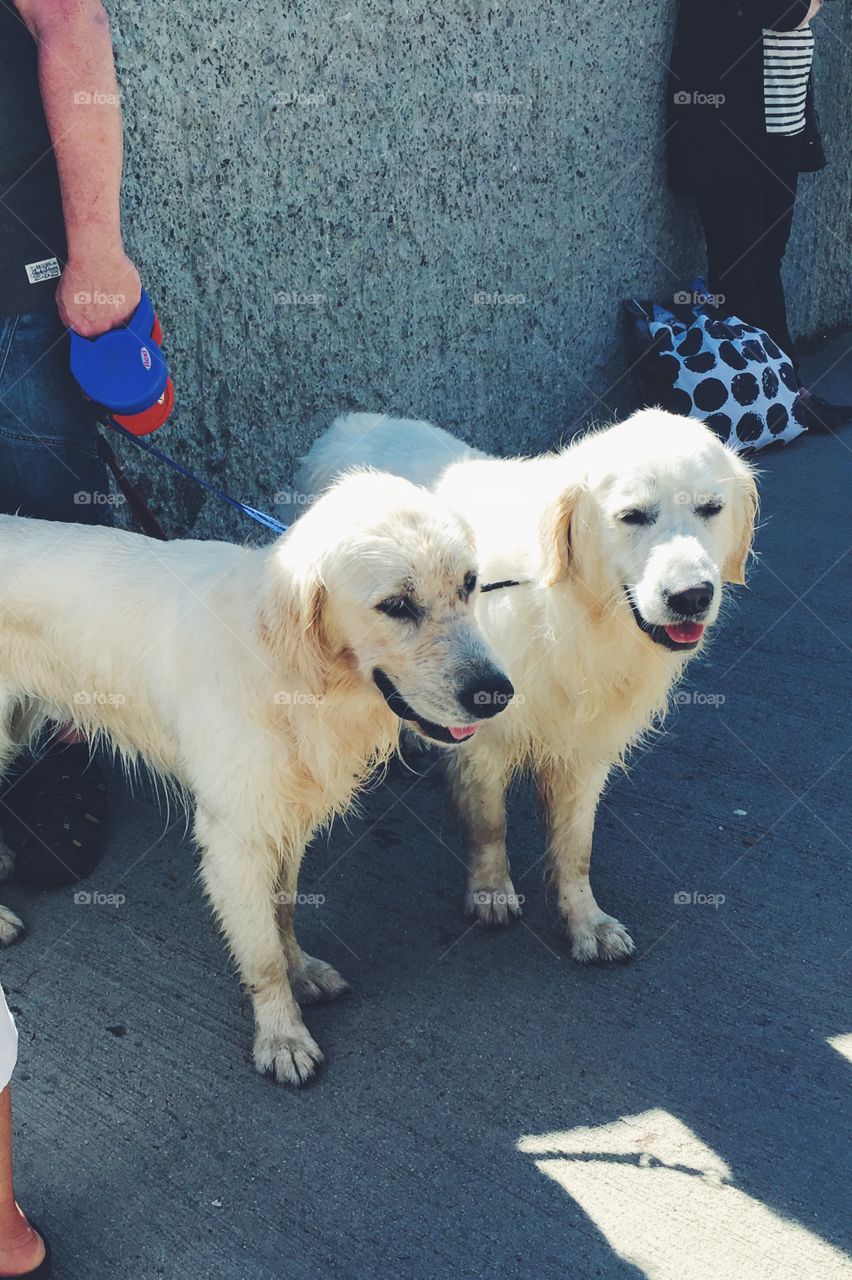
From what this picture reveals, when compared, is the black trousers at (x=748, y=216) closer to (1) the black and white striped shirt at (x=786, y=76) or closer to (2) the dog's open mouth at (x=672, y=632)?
(1) the black and white striped shirt at (x=786, y=76)

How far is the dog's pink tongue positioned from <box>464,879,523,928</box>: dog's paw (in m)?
0.93

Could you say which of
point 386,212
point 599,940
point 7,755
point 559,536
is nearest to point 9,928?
point 7,755

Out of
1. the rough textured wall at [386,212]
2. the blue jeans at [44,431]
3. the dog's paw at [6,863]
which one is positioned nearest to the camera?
the blue jeans at [44,431]

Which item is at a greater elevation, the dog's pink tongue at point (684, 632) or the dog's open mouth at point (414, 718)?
the dog's open mouth at point (414, 718)

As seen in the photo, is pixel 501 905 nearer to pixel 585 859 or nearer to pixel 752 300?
pixel 585 859

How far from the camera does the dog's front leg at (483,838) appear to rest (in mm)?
3193

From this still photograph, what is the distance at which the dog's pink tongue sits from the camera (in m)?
2.74

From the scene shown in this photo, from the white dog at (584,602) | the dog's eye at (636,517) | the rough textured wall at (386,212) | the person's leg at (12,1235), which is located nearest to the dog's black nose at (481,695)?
the white dog at (584,602)

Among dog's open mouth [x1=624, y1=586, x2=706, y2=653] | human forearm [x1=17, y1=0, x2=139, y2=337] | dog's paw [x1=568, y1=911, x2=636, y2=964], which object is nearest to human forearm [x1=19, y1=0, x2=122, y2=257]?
human forearm [x1=17, y1=0, x2=139, y2=337]

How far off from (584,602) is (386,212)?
2.77 metres

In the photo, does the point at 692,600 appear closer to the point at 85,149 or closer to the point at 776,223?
the point at 85,149

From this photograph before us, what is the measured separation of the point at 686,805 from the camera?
377cm

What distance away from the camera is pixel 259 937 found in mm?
2773

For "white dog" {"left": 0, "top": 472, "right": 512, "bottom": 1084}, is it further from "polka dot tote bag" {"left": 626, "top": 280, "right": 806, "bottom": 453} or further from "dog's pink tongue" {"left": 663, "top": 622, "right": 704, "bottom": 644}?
"polka dot tote bag" {"left": 626, "top": 280, "right": 806, "bottom": 453}
